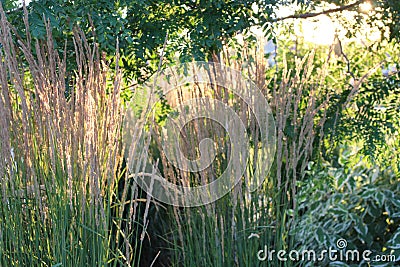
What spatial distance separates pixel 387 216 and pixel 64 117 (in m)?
2.17

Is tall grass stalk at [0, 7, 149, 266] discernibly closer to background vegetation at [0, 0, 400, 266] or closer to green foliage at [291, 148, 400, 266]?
background vegetation at [0, 0, 400, 266]

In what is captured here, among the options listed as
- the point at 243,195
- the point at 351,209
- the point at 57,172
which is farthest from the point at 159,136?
the point at 351,209

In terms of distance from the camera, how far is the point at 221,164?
A: 2775 millimetres

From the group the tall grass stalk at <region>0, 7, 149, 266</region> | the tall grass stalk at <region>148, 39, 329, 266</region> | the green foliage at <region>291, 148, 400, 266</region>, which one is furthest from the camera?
the green foliage at <region>291, 148, 400, 266</region>

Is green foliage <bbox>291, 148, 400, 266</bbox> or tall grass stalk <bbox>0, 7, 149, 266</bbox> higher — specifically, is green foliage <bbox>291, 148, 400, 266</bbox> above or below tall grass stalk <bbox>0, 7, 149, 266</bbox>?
below

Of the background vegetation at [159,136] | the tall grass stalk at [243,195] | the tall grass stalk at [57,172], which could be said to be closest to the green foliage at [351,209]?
the background vegetation at [159,136]

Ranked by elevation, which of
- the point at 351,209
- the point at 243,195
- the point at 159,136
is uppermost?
the point at 159,136

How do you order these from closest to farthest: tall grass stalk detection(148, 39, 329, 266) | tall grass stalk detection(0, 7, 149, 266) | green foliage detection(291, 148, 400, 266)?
tall grass stalk detection(0, 7, 149, 266) → tall grass stalk detection(148, 39, 329, 266) → green foliage detection(291, 148, 400, 266)

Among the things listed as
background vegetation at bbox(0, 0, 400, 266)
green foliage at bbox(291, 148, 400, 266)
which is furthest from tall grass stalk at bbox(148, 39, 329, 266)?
green foliage at bbox(291, 148, 400, 266)

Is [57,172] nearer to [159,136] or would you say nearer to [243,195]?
[159,136]

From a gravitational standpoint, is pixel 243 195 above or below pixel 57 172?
below

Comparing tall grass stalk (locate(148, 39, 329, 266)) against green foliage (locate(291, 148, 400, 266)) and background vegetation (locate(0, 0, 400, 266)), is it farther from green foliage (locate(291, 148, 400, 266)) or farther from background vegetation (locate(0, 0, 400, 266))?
green foliage (locate(291, 148, 400, 266))

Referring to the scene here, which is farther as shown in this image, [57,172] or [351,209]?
[351,209]

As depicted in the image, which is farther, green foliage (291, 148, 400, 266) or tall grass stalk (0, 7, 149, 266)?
green foliage (291, 148, 400, 266)
